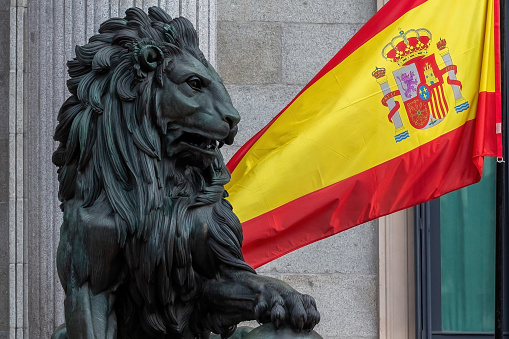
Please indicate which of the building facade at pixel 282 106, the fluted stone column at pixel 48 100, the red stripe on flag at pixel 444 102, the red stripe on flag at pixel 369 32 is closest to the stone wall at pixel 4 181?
the building facade at pixel 282 106

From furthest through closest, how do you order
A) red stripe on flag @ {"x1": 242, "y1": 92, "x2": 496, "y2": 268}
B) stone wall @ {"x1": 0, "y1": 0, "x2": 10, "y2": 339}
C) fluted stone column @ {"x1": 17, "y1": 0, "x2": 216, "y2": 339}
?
stone wall @ {"x1": 0, "y1": 0, "x2": 10, "y2": 339}, red stripe on flag @ {"x1": 242, "y1": 92, "x2": 496, "y2": 268}, fluted stone column @ {"x1": 17, "y1": 0, "x2": 216, "y2": 339}

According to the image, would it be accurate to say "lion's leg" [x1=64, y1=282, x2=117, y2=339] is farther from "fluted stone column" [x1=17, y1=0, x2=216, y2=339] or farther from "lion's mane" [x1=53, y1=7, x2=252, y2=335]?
"fluted stone column" [x1=17, y1=0, x2=216, y2=339]

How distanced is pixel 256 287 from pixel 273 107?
12.4ft

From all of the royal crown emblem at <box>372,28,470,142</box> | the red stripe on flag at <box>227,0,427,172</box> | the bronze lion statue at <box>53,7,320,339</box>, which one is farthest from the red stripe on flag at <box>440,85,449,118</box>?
the bronze lion statue at <box>53,7,320,339</box>

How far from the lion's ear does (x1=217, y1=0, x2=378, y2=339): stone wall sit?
3.62m

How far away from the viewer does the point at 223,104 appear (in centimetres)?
365

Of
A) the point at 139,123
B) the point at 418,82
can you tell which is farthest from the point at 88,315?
the point at 418,82

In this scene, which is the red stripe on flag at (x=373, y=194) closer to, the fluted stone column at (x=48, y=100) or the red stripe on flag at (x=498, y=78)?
the red stripe on flag at (x=498, y=78)

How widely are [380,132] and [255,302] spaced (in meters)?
2.82

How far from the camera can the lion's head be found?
360 cm

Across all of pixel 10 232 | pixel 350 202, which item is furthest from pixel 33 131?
pixel 350 202

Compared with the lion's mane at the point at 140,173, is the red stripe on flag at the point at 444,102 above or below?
above

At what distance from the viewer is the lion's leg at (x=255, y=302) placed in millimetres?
3410

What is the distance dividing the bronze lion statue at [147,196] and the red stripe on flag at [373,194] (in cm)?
240
